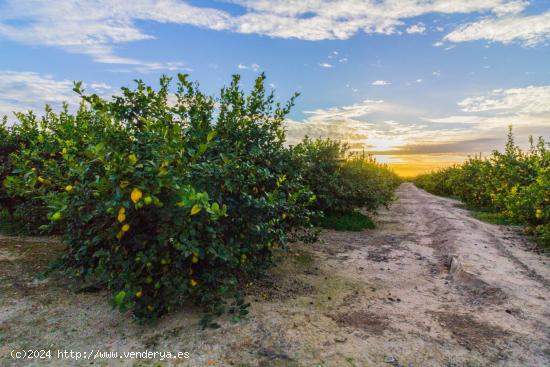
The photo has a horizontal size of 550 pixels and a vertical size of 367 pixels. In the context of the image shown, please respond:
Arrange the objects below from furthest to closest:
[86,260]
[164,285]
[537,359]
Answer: [86,260] < [164,285] < [537,359]

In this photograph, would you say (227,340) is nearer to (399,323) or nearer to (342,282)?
(399,323)

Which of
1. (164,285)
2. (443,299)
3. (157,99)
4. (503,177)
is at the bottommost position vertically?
(443,299)

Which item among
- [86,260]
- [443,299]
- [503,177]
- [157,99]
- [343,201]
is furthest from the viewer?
[503,177]

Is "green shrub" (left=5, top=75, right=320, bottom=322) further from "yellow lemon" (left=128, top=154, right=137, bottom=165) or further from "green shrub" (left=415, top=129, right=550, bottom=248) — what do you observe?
"green shrub" (left=415, top=129, right=550, bottom=248)

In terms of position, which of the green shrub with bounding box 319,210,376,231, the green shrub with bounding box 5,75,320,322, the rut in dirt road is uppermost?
the green shrub with bounding box 5,75,320,322

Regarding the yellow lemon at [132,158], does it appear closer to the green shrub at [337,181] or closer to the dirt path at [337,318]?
the dirt path at [337,318]

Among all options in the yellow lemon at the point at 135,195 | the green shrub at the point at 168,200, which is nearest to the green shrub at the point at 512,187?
the green shrub at the point at 168,200

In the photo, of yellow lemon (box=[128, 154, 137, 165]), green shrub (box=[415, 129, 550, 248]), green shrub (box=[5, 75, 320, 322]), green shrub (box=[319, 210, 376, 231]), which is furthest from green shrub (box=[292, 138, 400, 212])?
yellow lemon (box=[128, 154, 137, 165])

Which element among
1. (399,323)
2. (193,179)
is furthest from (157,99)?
(399,323)

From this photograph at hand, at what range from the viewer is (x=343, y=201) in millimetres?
11344

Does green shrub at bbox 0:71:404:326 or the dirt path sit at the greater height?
green shrub at bbox 0:71:404:326

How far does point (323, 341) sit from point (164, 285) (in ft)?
6.19

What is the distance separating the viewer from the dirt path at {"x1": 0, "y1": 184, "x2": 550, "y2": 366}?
134 inches

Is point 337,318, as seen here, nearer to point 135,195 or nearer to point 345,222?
point 135,195
